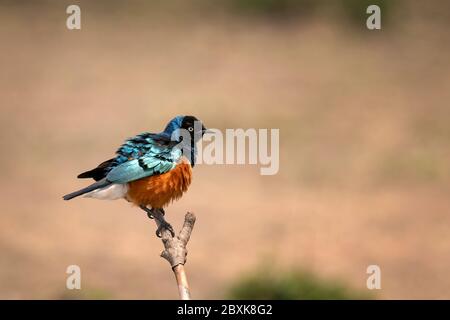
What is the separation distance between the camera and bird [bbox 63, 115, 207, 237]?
7.58m

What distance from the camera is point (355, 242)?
1672 centimetres

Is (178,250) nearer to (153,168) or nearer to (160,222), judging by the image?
(160,222)

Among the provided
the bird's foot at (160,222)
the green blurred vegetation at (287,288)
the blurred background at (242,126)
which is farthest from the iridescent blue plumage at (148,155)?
the green blurred vegetation at (287,288)

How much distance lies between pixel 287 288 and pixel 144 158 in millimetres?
7425

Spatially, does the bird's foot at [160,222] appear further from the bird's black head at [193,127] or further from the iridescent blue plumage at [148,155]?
the bird's black head at [193,127]

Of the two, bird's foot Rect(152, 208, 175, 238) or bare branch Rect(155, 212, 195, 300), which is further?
bird's foot Rect(152, 208, 175, 238)

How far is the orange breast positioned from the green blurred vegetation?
6852 millimetres

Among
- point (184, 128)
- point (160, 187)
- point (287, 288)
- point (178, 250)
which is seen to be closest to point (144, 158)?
point (160, 187)

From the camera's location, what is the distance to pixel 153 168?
25.3 feet

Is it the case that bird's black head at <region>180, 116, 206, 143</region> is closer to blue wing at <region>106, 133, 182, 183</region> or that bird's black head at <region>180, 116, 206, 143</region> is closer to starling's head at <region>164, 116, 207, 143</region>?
starling's head at <region>164, 116, 207, 143</region>

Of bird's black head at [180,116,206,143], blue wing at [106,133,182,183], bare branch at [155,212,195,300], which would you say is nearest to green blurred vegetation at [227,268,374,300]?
bird's black head at [180,116,206,143]

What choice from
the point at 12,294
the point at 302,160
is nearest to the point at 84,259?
the point at 12,294

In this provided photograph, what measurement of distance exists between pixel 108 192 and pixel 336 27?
1998 centimetres

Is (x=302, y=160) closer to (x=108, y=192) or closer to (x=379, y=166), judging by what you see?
(x=379, y=166)
